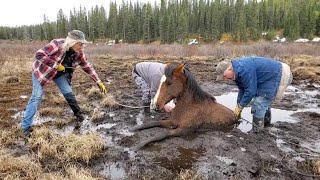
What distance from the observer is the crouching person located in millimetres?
7195

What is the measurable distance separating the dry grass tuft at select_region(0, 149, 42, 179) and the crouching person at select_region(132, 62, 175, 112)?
2.90 meters

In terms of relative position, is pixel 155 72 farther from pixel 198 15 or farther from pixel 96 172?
pixel 198 15

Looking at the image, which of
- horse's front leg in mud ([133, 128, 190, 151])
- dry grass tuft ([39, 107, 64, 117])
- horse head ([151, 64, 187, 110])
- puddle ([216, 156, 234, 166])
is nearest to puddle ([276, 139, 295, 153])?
A: puddle ([216, 156, 234, 166])

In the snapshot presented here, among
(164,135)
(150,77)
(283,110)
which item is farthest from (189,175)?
(283,110)

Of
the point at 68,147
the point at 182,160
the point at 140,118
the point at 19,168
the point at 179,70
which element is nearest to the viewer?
the point at 19,168

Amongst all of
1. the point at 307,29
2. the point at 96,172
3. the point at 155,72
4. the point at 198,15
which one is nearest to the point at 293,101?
the point at 155,72

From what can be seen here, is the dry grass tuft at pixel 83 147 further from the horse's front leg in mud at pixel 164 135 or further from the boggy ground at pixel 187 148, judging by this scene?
the horse's front leg in mud at pixel 164 135

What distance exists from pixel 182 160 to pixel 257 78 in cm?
230

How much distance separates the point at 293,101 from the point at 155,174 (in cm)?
671

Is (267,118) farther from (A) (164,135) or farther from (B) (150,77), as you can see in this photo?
(B) (150,77)

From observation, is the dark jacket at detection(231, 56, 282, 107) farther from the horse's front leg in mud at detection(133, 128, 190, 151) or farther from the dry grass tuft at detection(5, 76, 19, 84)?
the dry grass tuft at detection(5, 76, 19, 84)

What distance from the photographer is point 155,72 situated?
7285 mm

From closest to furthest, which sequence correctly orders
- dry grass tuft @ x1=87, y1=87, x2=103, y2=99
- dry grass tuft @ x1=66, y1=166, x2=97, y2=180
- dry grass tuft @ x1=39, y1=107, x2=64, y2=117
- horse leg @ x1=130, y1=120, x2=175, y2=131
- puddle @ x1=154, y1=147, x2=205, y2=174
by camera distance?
dry grass tuft @ x1=66, y1=166, x2=97, y2=180 < puddle @ x1=154, y1=147, x2=205, y2=174 < horse leg @ x1=130, y1=120, x2=175, y2=131 < dry grass tuft @ x1=39, y1=107, x2=64, y2=117 < dry grass tuft @ x1=87, y1=87, x2=103, y2=99

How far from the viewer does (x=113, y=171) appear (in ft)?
16.9
